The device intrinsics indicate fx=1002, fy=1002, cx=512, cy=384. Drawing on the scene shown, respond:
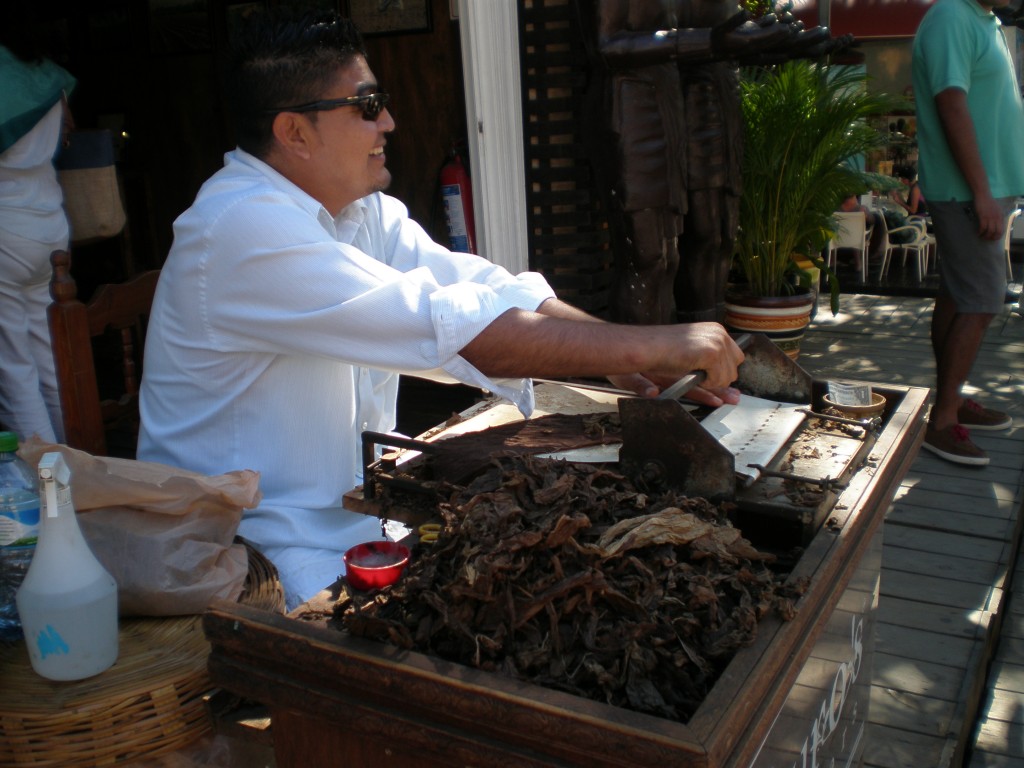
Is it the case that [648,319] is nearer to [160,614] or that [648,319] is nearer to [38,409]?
[38,409]

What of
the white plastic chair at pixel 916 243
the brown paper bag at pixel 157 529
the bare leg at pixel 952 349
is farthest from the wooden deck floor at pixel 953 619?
the white plastic chair at pixel 916 243

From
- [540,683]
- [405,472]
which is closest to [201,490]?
[405,472]

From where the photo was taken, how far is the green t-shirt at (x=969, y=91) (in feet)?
12.5

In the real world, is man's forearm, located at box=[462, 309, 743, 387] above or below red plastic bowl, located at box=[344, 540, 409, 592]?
above

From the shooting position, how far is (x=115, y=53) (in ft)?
18.6

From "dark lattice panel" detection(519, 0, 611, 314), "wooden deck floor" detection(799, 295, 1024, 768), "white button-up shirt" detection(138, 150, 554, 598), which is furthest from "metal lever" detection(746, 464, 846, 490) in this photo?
"dark lattice panel" detection(519, 0, 611, 314)

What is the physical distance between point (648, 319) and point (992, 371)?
2529mm

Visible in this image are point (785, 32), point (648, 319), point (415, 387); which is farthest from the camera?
point (415, 387)

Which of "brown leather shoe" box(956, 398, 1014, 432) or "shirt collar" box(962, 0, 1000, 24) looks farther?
"brown leather shoe" box(956, 398, 1014, 432)

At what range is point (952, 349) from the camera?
4039 millimetres

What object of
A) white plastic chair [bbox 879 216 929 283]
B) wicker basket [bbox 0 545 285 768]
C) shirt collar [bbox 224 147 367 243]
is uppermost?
shirt collar [bbox 224 147 367 243]

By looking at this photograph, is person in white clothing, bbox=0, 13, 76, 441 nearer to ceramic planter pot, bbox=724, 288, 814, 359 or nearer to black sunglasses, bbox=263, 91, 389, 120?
black sunglasses, bbox=263, 91, 389, 120

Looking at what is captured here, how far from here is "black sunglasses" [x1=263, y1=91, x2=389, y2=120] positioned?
183cm

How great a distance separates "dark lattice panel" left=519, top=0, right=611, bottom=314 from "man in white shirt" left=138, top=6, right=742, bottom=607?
7.85 ft
